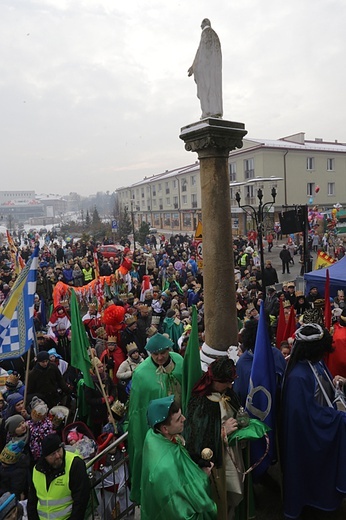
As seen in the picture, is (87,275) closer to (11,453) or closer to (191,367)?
(11,453)

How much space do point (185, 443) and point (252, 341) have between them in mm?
1486

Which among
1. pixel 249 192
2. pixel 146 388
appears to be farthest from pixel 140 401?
pixel 249 192

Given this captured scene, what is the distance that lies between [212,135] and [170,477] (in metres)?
3.58

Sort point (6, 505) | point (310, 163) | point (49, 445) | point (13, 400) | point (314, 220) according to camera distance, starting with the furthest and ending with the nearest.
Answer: point (310, 163)
point (314, 220)
point (13, 400)
point (49, 445)
point (6, 505)

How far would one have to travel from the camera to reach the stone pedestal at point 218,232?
4727 millimetres

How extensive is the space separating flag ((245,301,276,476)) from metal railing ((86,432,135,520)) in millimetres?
1368

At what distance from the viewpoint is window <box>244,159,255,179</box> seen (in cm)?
4022

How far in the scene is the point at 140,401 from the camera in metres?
4.00

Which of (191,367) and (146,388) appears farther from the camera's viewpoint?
(146,388)

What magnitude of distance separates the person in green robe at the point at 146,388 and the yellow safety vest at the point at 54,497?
810 mm

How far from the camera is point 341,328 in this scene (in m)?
5.66

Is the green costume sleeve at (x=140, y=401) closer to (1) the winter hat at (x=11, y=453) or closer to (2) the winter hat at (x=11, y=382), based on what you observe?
(1) the winter hat at (x=11, y=453)

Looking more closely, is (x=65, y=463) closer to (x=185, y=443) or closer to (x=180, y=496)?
(x=185, y=443)

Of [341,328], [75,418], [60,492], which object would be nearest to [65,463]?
[60,492]
